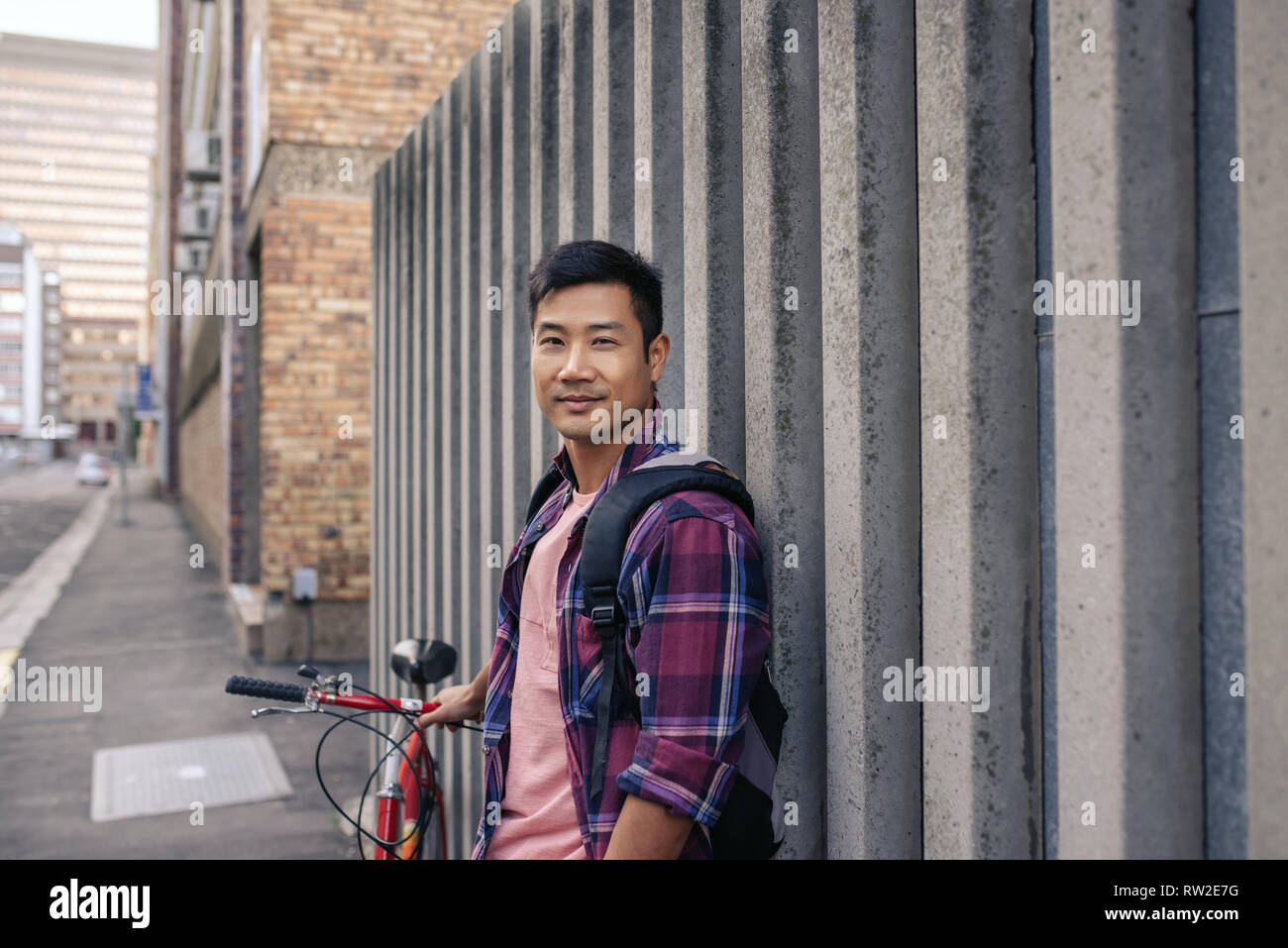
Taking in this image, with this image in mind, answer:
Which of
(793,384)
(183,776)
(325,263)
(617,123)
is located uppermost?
(325,263)

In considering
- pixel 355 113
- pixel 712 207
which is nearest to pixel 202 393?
pixel 355 113

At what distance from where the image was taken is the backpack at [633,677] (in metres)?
1.66

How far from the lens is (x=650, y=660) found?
158 centimetres

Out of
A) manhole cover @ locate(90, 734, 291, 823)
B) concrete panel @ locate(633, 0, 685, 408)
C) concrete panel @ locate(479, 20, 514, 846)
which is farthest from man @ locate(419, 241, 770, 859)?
manhole cover @ locate(90, 734, 291, 823)

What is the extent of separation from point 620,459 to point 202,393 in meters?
22.4

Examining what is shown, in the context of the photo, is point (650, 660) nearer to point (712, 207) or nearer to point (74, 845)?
point (712, 207)

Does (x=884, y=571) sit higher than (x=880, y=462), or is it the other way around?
(x=880, y=462)

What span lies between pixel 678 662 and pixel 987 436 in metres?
0.65

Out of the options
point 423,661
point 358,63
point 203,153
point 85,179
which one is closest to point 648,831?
point 423,661

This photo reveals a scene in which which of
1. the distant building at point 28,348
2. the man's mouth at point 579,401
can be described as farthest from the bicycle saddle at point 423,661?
the distant building at point 28,348

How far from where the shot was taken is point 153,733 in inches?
269

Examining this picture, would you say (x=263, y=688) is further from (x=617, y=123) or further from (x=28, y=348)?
(x=28, y=348)

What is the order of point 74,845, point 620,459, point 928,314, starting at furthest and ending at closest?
1. point 74,845
2. point 620,459
3. point 928,314
